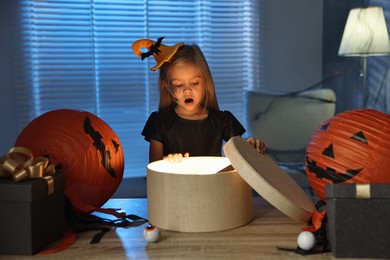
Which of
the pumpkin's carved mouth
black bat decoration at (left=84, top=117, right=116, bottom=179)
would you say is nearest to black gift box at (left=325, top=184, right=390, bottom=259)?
the pumpkin's carved mouth

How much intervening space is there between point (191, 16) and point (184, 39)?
0.17 meters

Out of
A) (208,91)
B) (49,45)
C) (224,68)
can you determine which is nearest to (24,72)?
(49,45)

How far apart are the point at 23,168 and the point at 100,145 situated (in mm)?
208

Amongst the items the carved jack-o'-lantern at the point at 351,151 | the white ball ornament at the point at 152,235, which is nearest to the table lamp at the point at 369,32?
the carved jack-o'-lantern at the point at 351,151

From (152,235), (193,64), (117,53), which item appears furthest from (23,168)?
(117,53)

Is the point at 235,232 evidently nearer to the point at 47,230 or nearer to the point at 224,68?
the point at 47,230

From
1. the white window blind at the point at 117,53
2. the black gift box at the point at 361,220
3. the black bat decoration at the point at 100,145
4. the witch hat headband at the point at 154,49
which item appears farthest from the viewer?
the white window blind at the point at 117,53

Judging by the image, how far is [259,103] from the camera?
271 centimetres

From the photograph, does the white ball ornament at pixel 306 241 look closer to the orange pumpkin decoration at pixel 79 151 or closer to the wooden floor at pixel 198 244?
the wooden floor at pixel 198 244

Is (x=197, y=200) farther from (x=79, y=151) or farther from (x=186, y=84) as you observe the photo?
(x=186, y=84)

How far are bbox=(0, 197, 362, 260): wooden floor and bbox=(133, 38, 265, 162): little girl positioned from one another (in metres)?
0.50

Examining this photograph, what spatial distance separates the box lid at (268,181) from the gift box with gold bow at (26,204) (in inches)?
13.5

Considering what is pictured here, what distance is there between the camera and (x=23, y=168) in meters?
0.79

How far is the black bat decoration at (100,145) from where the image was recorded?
0.96 meters
